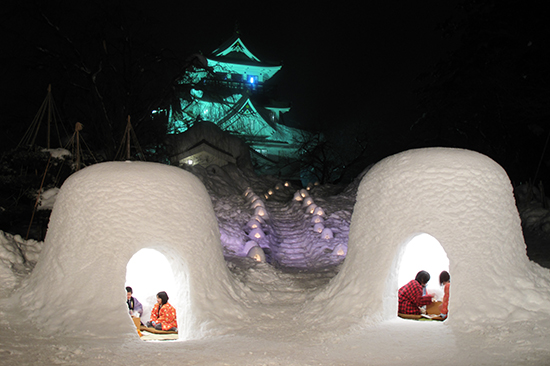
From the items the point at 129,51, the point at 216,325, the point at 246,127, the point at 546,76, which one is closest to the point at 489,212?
the point at 216,325

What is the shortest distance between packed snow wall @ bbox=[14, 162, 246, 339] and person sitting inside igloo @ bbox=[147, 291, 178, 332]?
13 centimetres

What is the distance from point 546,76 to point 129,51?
1301 cm

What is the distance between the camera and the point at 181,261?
5.65m

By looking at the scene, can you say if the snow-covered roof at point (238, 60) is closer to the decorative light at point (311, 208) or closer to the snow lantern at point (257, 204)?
the snow lantern at point (257, 204)

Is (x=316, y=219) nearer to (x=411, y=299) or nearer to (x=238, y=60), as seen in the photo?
(x=411, y=299)


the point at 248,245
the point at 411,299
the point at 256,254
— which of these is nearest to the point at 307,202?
the point at 248,245

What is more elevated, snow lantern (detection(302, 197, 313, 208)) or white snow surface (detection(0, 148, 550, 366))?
snow lantern (detection(302, 197, 313, 208))

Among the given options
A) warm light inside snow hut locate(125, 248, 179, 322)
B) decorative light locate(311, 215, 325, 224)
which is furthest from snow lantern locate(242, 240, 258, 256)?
warm light inside snow hut locate(125, 248, 179, 322)

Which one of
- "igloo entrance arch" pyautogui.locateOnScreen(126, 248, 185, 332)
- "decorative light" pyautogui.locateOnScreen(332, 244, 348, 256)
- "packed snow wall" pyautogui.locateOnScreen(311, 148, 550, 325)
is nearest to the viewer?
"packed snow wall" pyautogui.locateOnScreen(311, 148, 550, 325)

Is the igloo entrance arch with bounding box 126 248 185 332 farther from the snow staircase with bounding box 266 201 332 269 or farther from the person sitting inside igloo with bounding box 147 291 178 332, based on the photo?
the snow staircase with bounding box 266 201 332 269

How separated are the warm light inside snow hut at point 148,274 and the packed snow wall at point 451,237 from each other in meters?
2.78

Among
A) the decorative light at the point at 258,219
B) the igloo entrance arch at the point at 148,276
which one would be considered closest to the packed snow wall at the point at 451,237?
the igloo entrance arch at the point at 148,276

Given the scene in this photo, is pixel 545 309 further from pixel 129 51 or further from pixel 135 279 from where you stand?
pixel 129 51

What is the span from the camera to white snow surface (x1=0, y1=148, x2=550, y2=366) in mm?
4273
